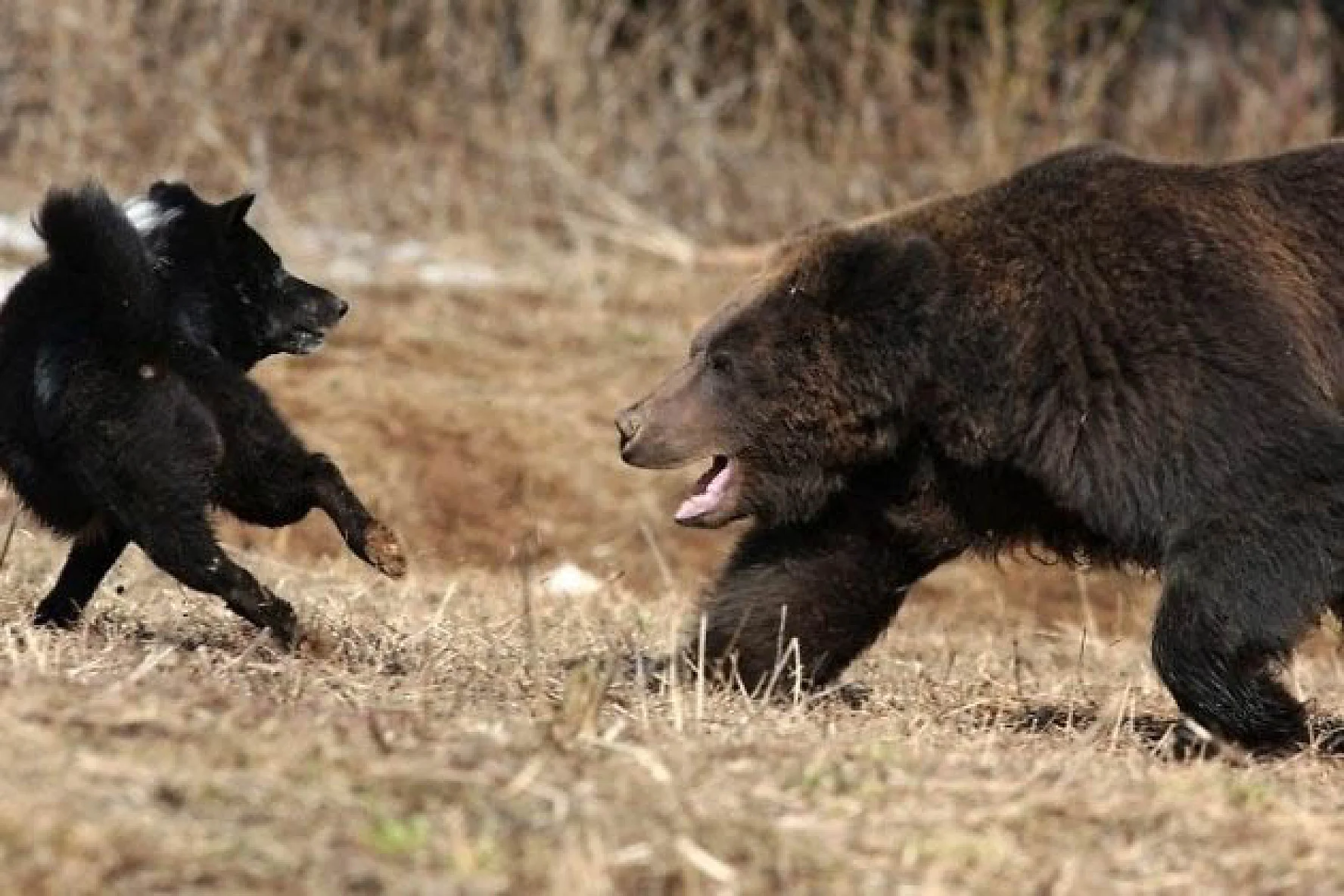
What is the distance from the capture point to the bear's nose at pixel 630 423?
22.6 feet

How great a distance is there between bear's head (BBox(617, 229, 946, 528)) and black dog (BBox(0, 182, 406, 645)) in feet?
3.29

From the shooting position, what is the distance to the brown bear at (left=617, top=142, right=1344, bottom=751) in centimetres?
616

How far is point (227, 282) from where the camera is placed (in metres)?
6.71

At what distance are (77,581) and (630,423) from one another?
1.65 meters

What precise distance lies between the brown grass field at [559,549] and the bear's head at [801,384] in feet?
2.16

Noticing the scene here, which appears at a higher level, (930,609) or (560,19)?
(560,19)

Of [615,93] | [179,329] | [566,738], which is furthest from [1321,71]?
[566,738]

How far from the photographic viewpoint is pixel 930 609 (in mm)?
11367

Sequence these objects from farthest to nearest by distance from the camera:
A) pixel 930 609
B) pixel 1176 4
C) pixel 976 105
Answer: pixel 1176 4
pixel 976 105
pixel 930 609

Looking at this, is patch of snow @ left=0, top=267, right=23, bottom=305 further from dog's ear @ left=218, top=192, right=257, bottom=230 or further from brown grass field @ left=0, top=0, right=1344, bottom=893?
dog's ear @ left=218, top=192, right=257, bottom=230

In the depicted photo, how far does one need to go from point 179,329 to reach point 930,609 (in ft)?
18.9

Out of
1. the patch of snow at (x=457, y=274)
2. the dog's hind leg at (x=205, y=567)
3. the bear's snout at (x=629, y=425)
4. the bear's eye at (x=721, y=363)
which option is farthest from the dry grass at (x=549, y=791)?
the patch of snow at (x=457, y=274)

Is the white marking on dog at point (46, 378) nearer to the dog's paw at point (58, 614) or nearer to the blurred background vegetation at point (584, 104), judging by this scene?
the dog's paw at point (58, 614)

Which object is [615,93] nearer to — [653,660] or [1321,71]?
[1321,71]
